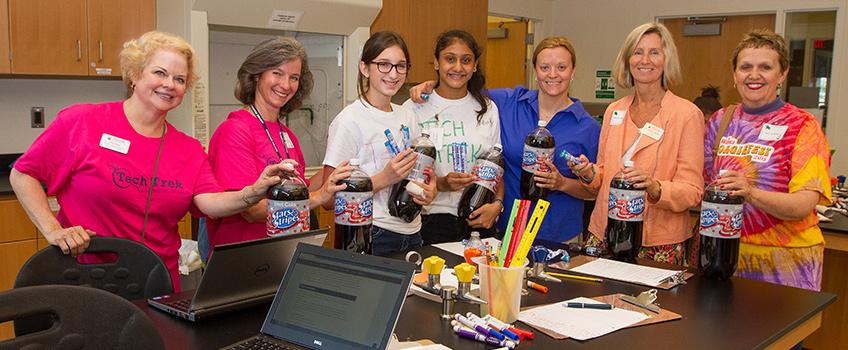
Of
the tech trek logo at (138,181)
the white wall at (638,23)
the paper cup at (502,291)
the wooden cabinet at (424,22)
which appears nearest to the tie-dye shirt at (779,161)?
the paper cup at (502,291)

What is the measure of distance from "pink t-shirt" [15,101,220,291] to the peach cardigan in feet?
5.08

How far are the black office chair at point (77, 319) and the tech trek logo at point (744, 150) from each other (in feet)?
6.87

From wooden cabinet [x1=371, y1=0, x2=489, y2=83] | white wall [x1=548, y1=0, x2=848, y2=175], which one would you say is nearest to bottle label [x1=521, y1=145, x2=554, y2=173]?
wooden cabinet [x1=371, y1=0, x2=489, y2=83]

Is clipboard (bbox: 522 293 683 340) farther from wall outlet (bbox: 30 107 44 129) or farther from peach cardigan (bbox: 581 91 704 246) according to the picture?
wall outlet (bbox: 30 107 44 129)

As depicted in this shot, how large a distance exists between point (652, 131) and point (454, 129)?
30.4 inches

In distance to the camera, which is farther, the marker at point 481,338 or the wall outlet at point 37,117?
the wall outlet at point 37,117

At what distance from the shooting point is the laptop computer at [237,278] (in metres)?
1.56

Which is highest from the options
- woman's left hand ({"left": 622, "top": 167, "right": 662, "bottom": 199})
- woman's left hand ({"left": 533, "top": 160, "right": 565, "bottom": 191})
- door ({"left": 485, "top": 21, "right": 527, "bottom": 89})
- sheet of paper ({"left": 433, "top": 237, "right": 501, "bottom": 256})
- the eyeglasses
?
door ({"left": 485, "top": 21, "right": 527, "bottom": 89})

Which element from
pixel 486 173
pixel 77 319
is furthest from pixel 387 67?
pixel 77 319

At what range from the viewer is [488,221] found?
271 cm

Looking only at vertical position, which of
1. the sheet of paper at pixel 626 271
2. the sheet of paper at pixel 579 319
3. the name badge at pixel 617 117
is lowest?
the sheet of paper at pixel 579 319

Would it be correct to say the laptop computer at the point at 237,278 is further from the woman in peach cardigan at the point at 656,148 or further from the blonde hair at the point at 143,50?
the woman in peach cardigan at the point at 656,148

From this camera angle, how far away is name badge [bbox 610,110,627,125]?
2609 mm

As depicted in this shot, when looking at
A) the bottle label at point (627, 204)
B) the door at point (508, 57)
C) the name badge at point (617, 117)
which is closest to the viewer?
the bottle label at point (627, 204)
